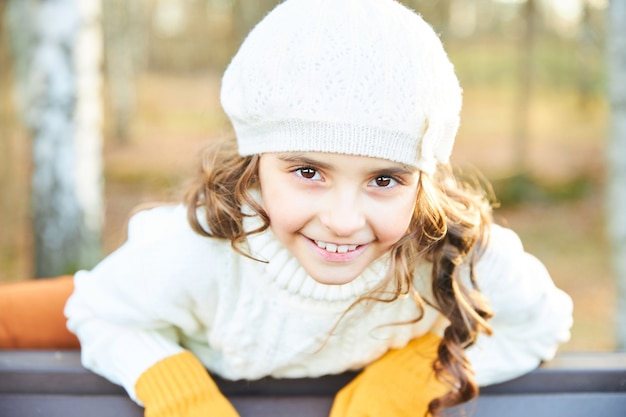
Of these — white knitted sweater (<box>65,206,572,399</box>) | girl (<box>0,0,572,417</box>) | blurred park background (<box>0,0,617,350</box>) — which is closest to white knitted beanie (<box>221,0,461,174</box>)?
girl (<box>0,0,572,417</box>)

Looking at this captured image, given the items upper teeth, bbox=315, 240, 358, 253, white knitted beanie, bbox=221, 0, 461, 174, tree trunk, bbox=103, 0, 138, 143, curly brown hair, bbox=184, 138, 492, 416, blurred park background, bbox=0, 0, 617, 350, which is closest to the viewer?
white knitted beanie, bbox=221, 0, 461, 174

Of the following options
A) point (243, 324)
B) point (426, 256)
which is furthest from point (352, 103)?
point (243, 324)

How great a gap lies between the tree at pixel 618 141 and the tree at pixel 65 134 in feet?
6.91

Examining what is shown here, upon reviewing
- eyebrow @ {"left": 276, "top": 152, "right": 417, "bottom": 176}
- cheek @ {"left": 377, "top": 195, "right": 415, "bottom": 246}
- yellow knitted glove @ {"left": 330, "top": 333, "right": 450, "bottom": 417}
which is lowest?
yellow knitted glove @ {"left": 330, "top": 333, "right": 450, "bottom": 417}

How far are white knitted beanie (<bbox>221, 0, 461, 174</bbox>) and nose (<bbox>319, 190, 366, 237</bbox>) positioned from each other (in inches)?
3.4

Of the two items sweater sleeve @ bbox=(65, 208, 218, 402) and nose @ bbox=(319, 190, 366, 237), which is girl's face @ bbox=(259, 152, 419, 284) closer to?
nose @ bbox=(319, 190, 366, 237)

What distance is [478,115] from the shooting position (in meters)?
10.5

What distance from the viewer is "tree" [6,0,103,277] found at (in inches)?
122

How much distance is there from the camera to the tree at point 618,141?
7.73ft

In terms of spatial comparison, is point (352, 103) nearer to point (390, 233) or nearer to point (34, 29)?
point (390, 233)

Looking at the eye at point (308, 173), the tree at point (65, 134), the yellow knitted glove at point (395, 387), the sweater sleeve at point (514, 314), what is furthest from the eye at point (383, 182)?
the tree at point (65, 134)

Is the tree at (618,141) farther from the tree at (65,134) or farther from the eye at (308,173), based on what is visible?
the tree at (65,134)

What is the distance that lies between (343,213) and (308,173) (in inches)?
4.3

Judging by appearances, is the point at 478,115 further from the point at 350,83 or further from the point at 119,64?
the point at 350,83
